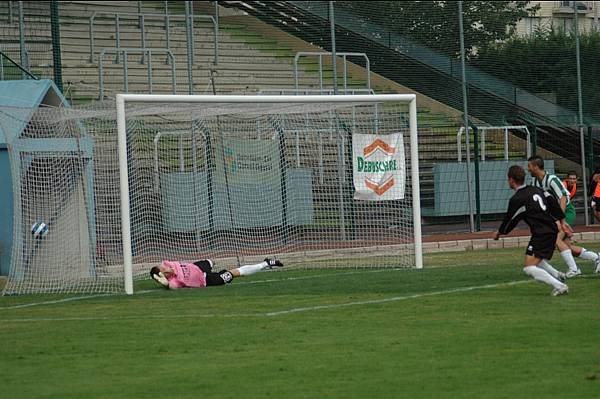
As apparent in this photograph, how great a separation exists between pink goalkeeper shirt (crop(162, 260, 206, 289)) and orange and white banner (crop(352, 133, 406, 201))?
401cm

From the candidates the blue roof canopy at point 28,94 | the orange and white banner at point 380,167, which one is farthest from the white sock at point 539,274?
the blue roof canopy at point 28,94

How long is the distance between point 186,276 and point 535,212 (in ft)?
17.3

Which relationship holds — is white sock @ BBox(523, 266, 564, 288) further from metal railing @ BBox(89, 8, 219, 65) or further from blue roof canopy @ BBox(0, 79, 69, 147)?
metal railing @ BBox(89, 8, 219, 65)

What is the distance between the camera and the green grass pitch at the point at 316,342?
9.00 m

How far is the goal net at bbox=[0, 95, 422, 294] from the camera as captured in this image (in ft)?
58.5

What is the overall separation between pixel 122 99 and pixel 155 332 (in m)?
5.28

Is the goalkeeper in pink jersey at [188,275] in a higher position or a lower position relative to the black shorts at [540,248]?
lower

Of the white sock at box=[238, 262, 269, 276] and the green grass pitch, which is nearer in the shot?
the green grass pitch

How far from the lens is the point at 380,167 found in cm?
1970

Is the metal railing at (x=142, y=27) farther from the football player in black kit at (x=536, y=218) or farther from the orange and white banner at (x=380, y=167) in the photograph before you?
the football player in black kit at (x=536, y=218)

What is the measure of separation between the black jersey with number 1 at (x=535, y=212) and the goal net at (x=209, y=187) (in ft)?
15.4

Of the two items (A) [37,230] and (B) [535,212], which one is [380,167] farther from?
(B) [535,212]

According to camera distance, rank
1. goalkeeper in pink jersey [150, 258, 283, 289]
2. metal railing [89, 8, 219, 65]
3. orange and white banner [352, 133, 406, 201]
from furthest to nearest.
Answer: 1. metal railing [89, 8, 219, 65]
2. orange and white banner [352, 133, 406, 201]
3. goalkeeper in pink jersey [150, 258, 283, 289]

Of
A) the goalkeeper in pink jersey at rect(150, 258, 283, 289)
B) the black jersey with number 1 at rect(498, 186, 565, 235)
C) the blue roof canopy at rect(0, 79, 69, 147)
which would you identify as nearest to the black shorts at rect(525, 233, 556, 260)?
the black jersey with number 1 at rect(498, 186, 565, 235)
